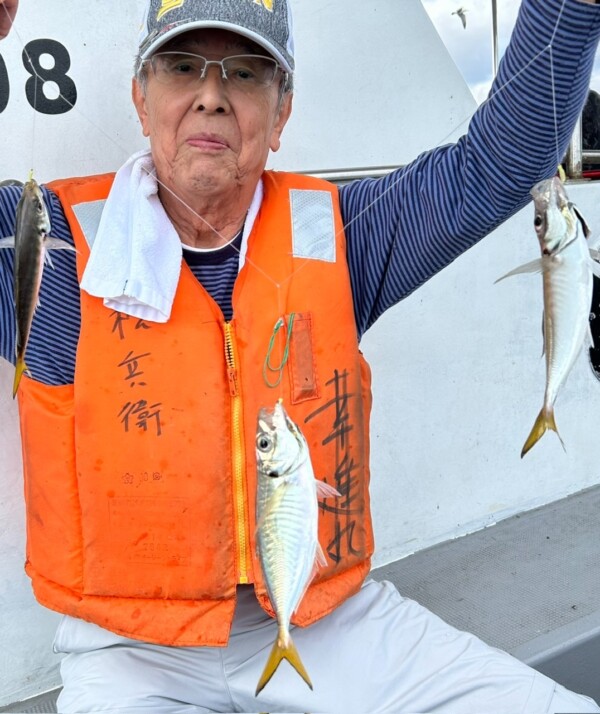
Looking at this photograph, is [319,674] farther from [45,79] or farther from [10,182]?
[45,79]

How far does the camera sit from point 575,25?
5.41 feet

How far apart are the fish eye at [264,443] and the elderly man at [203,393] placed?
1.60 feet

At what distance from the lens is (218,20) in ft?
6.07

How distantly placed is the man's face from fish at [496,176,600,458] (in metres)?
0.84

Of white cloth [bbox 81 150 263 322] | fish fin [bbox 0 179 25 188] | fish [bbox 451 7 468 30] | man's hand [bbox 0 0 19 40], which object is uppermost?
fish [bbox 451 7 468 30]

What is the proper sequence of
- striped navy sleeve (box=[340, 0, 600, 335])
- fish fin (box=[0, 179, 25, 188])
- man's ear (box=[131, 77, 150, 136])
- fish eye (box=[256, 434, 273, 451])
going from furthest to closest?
fish fin (box=[0, 179, 25, 188])
man's ear (box=[131, 77, 150, 136])
striped navy sleeve (box=[340, 0, 600, 335])
fish eye (box=[256, 434, 273, 451])

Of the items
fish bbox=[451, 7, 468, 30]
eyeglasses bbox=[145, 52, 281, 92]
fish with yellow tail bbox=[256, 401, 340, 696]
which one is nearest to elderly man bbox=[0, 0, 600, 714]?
eyeglasses bbox=[145, 52, 281, 92]

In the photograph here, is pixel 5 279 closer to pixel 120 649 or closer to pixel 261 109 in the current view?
pixel 261 109

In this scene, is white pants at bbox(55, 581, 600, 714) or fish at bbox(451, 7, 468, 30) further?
fish at bbox(451, 7, 468, 30)

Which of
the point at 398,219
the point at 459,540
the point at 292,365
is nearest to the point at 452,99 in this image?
the point at 398,219

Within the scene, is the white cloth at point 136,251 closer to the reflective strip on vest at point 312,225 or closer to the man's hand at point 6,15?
the reflective strip on vest at point 312,225

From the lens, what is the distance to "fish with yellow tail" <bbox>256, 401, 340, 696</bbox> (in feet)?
4.79

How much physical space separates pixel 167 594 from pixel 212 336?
698 millimetres

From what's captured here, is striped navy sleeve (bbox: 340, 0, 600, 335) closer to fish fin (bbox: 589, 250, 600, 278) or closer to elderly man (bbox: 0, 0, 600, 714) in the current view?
elderly man (bbox: 0, 0, 600, 714)
